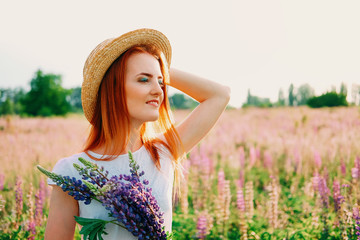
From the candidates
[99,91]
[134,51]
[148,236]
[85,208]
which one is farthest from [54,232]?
[134,51]

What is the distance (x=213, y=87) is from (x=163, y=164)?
0.62 meters

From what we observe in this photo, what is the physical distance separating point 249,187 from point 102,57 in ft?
6.35

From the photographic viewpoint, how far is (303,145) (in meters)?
5.59

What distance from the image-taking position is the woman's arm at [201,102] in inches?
78.0

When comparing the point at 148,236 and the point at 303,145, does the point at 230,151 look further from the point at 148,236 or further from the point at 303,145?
the point at 148,236

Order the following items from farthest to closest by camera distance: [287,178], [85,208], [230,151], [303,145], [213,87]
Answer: [230,151], [303,145], [287,178], [213,87], [85,208]

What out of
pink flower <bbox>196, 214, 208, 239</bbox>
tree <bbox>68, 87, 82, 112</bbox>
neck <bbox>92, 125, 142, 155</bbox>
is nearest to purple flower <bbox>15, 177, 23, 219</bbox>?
neck <bbox>92, 125, 142, 155</bbox>

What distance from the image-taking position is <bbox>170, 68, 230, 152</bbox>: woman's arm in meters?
1.98

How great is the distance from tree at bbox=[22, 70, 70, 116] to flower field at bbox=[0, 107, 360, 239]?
3960 centimetres

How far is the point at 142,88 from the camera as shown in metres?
1.68

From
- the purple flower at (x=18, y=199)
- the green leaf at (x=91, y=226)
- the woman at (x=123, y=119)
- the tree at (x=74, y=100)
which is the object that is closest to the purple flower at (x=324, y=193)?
the woman at (x=123, y=119)

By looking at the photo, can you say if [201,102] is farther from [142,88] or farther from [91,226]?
[91,226]

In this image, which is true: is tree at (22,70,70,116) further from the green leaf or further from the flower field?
the green leaf

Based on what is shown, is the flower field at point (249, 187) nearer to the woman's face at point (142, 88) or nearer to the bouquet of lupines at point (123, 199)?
the bouquet of lupines at point (123, 199)
